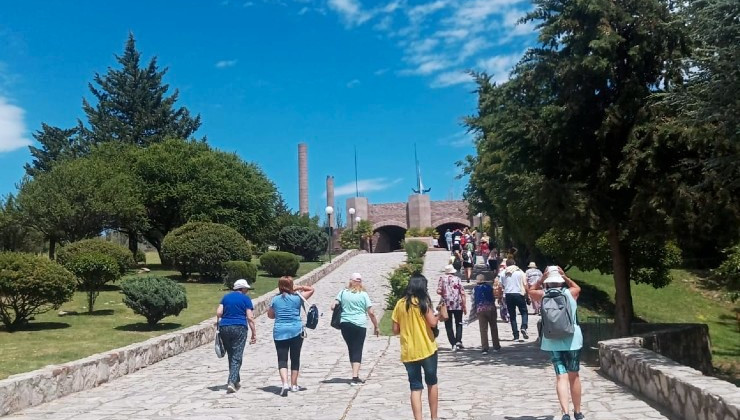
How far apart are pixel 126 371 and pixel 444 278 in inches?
220

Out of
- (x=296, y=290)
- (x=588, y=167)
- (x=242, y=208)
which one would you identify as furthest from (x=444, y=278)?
(x=242, y=208)

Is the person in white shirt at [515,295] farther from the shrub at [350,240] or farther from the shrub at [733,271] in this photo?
the shrub at [350,240]

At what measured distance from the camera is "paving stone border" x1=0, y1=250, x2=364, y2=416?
8211 mm

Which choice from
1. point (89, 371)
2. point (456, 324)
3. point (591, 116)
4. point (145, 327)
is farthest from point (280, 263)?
point (591, 116)

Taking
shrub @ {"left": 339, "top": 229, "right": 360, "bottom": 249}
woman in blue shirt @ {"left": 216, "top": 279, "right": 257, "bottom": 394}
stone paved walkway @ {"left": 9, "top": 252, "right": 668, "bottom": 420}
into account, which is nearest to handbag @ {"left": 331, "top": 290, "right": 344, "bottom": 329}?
stone paved walkway @ {"left": 9, "top": 252, "right": 668, "bottom": 420}

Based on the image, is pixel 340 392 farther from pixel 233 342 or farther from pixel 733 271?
pixel 733 271

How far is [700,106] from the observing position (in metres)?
8.53

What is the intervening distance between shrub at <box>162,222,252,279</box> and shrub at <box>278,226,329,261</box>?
1261cm

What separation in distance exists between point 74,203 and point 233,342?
78.5 feet

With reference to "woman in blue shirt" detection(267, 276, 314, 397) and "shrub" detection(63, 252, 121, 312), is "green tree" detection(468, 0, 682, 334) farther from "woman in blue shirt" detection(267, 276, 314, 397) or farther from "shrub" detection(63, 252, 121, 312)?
"shrub" detection(63, 252, 121, 312)

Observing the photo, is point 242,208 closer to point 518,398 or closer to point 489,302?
point 489,302

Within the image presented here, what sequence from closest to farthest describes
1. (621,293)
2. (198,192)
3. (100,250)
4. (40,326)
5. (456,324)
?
1. (621,293)
2. (456,324)
3. (40,326)
4. (100,250)
5. (198,192)

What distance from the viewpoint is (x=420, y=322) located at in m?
6.60

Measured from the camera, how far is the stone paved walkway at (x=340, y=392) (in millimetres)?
7559
